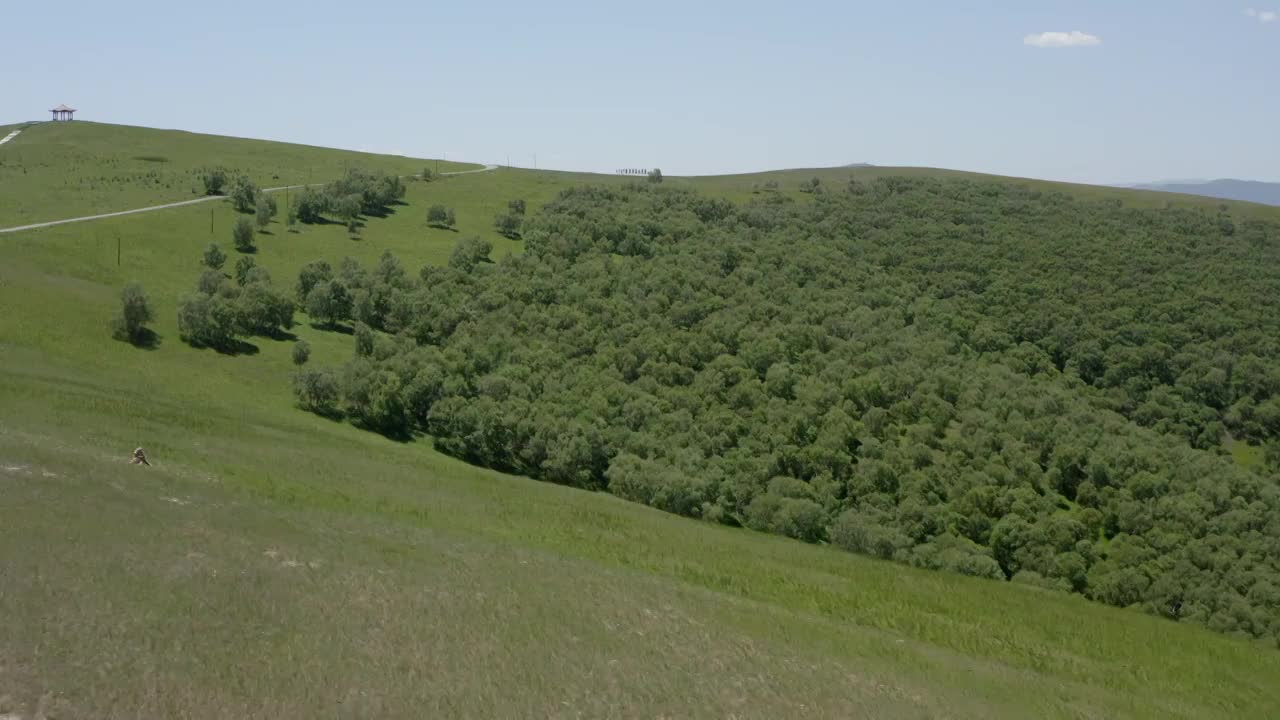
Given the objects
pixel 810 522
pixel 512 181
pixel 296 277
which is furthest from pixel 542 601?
pixel 512 181

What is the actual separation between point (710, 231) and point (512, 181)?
143 ft

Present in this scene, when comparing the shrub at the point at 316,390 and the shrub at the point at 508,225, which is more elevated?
the shrub at the point at 508,225

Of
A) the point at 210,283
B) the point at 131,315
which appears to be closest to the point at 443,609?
the point at 131,315

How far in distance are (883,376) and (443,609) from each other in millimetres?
73827

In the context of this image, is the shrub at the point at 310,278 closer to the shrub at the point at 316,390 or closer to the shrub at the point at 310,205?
the shrub at the point at 310,205

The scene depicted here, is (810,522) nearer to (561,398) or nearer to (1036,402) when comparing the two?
(561,398)

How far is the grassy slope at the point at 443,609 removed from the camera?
23.3m

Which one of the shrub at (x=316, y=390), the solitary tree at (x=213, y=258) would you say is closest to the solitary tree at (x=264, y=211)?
the solitary tree at (x=213, y=258)

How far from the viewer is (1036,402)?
92.9 meters

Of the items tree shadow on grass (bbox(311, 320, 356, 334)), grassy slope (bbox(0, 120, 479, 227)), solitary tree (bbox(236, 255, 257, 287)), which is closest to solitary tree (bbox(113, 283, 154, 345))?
solitary tree (bbox(236, 255, 257, 287))

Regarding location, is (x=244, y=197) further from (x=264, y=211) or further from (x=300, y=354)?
(x=300, y=354)

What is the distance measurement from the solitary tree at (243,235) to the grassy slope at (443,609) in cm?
5188

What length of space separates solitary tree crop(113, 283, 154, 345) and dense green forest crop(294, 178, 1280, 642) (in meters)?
14.4

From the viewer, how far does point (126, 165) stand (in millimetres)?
148000
